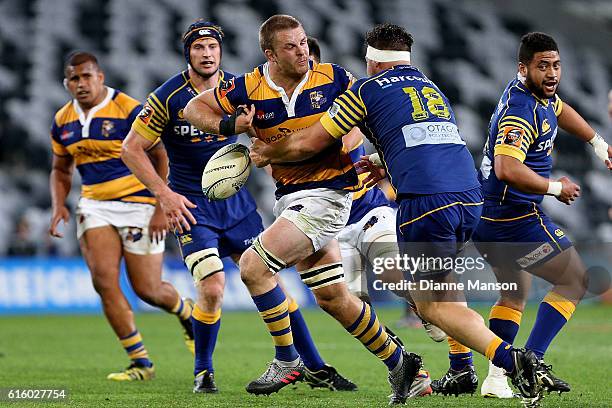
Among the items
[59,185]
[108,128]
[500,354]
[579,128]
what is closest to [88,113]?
[108,128]

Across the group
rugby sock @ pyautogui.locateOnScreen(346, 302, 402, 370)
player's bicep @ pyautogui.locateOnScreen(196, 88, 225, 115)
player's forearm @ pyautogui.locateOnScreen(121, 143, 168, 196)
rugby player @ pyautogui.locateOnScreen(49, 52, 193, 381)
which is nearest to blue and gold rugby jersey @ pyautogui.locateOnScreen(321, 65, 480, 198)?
player's bicep @ pyautogui.locateOnScreen(196, 88, 225, 115)

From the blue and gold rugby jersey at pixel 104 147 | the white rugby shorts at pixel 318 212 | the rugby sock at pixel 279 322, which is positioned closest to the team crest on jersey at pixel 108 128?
the blue and gold rugby jersey at pixel 104 147

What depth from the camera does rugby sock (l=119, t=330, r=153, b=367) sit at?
8352 millimetres

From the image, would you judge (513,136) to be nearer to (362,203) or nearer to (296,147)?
(296,147)

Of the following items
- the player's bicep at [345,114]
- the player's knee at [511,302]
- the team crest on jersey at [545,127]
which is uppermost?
the player's bicep at [345,114]

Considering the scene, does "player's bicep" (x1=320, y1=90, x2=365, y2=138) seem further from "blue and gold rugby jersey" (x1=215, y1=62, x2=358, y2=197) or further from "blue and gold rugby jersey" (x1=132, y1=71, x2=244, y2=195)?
"blue and gold rugby jersey" (x1=132, y1=71, x2=244, y2=195)

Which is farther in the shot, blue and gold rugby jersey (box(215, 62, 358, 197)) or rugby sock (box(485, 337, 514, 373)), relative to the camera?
blue and gold rugby jersey (box(215, 62, 358, 197))

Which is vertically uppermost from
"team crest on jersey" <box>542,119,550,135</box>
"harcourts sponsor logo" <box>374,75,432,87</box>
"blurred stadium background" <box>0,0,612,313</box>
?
"blurred stadium background" <box>0,0,612,313</box>

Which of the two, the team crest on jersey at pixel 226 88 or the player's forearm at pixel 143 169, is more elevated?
the team crest on jersey at pixel 226 88

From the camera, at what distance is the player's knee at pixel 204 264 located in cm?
732

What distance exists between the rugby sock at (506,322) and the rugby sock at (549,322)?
23 centimetres

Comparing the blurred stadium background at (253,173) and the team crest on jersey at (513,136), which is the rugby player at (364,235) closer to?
the blurred stadium background at (253,173)

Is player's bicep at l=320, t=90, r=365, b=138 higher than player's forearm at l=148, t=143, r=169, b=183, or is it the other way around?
player's bicep at l=320, t=90, r=365, b=138

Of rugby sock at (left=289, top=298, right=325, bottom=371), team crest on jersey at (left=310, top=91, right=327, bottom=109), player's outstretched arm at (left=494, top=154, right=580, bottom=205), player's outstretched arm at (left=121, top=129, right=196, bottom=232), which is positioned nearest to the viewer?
player's outstretched arm at (left=494, top=154, right=580, bottom=205)
